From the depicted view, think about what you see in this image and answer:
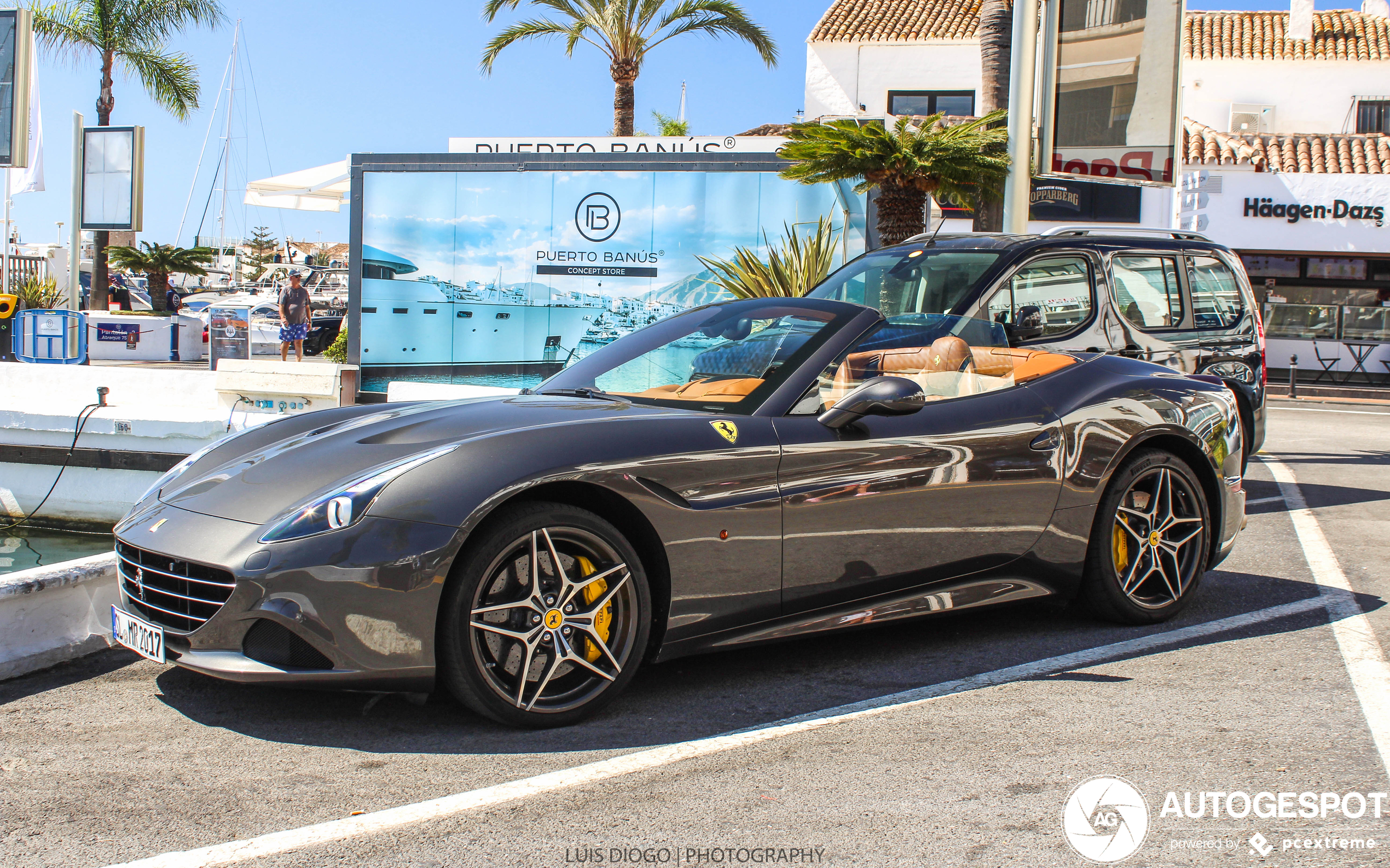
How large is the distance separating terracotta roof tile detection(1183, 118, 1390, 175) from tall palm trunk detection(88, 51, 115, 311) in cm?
2499

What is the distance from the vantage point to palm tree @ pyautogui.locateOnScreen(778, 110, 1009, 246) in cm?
1090

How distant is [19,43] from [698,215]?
10.1 meters

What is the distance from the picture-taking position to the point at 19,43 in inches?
639

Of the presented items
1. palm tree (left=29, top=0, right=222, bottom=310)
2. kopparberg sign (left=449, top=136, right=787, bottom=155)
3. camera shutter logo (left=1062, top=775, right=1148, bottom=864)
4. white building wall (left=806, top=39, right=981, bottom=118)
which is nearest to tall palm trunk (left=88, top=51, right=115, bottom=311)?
palm tree (left=29, top=0, right=222, bottom=310)

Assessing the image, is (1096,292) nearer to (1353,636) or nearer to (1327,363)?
(1353,636)

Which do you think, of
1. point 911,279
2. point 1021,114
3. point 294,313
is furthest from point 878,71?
point 911,279

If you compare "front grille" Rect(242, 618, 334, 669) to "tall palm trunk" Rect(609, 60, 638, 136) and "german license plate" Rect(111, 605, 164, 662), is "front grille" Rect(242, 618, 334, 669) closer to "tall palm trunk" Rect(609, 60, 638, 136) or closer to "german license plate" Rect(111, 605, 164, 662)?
"german license plate" Rect(111, 605, 164, 662)

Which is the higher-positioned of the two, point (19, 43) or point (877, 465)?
point (19, 43)

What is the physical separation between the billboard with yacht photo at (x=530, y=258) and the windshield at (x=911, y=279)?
5233 millimetres

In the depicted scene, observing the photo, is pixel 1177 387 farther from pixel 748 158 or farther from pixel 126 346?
pixel 126 346

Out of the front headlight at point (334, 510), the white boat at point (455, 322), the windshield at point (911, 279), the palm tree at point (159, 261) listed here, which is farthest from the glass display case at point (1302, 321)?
the palm tree at point (159, 261)

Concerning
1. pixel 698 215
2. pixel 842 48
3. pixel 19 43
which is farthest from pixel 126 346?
pixel 842 48

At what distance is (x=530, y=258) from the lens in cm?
1467

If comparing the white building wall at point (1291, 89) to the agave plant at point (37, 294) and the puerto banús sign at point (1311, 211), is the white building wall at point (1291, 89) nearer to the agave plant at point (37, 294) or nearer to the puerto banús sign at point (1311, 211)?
the puerto banús sign at point (1311, 211)
